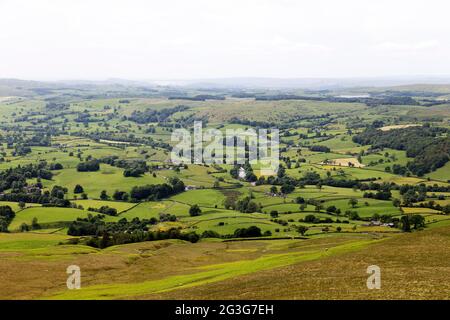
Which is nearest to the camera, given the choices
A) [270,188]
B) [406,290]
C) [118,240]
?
[406,290]

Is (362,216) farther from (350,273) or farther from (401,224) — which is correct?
(350,273)

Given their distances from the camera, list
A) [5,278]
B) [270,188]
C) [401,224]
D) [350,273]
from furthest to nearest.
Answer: [270,188], [401,224], [5,278], [350,273]

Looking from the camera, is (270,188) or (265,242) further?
(270,188)

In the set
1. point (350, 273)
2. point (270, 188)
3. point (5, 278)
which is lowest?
point (270, 188)

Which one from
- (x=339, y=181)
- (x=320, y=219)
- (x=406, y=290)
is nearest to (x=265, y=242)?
(x=320, y=219)

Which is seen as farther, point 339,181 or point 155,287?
point 339,181
